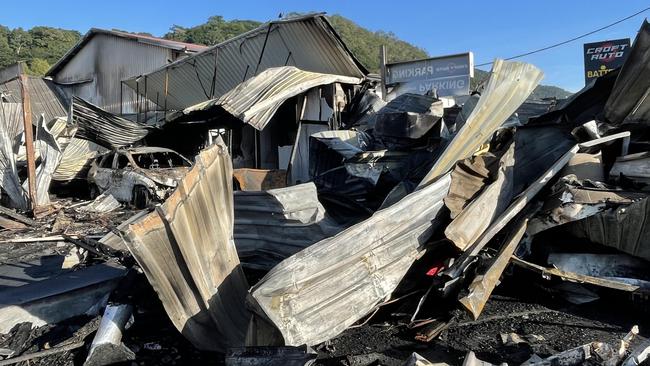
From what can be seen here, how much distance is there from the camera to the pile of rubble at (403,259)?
298 centimetres

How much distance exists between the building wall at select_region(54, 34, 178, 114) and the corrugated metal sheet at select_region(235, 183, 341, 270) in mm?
16128

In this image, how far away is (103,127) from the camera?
11375mm

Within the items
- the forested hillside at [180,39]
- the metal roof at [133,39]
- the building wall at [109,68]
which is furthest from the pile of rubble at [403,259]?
the forested hillside at [180,39]

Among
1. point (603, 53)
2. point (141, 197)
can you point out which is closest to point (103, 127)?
point (141, 197)

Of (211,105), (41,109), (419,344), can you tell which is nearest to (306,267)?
(419,344)

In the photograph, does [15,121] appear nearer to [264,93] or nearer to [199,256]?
[264,93]

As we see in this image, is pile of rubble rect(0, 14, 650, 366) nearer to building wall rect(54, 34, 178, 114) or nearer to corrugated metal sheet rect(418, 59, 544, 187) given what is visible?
corrugated metal sheet rect(418, 59, 544, 187)

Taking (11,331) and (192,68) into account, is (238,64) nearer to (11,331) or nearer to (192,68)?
(192,68)

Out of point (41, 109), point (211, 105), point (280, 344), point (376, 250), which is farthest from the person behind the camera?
point (41, 109)

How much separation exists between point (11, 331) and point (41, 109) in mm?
17884

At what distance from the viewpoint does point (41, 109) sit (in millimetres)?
18828

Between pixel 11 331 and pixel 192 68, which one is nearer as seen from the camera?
pixel 11 331

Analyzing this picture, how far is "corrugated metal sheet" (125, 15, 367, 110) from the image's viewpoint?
33.2ft

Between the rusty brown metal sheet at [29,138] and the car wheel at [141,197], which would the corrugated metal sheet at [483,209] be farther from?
the rusty brown metal sheet at [29,138]
